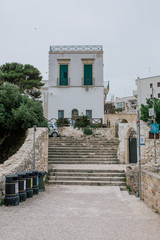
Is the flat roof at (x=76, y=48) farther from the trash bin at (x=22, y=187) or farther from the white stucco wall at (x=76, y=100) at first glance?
the trash bin at (x=22, y=187)

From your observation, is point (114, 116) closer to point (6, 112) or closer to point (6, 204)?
point (6, 112)

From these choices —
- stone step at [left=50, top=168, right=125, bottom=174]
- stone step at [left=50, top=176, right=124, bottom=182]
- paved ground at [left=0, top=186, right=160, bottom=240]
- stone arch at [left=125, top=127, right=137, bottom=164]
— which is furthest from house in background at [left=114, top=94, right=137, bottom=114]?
paved ground at [left=0, top=186, right=160, bottom=240]

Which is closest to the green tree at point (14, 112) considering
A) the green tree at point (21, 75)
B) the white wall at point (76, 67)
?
the green tree at point (21, 75)

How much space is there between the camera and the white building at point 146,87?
158 ft

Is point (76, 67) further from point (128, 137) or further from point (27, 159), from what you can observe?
point (27, 159)

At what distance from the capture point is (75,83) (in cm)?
2575

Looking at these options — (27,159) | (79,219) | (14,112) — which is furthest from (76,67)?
(79,219)

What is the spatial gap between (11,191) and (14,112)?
22.5 feet

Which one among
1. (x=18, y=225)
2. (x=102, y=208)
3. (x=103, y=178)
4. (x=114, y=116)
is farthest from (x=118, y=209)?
(x=114, y=116)

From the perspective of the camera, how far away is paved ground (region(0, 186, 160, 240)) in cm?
430

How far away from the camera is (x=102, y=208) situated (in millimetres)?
6445

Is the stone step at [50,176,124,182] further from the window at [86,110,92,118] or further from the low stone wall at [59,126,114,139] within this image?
the window at [86,110,92,118]

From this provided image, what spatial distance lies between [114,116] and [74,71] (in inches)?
346

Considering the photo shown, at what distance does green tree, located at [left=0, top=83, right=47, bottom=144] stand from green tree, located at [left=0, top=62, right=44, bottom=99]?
10.7 m
